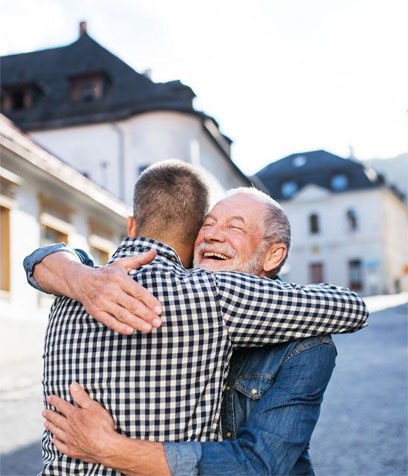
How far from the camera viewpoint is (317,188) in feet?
167

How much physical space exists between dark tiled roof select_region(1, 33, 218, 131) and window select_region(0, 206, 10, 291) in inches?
446

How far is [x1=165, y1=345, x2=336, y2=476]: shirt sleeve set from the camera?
1831 mm

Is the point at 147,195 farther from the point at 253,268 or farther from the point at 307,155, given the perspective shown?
the point at 307,155

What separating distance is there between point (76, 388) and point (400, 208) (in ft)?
188

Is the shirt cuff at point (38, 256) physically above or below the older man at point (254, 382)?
above

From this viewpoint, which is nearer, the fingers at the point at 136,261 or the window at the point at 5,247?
the fingers at the point at 136,261

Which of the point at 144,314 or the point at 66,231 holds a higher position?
the point at 66,231

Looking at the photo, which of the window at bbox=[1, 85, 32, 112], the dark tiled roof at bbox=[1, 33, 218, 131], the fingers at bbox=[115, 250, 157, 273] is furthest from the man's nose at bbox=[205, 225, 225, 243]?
the window at bbox=[1, 85, 32, 112]

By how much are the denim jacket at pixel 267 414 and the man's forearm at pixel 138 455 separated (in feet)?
0.08

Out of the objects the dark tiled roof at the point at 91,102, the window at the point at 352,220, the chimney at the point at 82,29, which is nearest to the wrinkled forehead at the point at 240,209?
the dark tiled roof at the point at 91,102

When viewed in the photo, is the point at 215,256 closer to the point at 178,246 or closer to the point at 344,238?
the point at 178,246

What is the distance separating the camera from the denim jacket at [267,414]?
1841 mm

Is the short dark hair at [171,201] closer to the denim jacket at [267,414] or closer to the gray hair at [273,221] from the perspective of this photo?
the gray hair at [273,221]

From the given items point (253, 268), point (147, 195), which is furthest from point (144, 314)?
point (253, 268)
